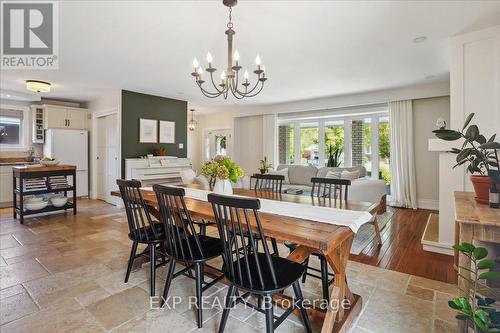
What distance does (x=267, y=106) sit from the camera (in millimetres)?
7164

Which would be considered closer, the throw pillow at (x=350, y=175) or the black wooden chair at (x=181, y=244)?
the black wooden chair at (x=181, y=244)

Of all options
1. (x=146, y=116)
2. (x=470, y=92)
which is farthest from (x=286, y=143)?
(x=470, y=92)

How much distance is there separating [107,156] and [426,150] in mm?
6941

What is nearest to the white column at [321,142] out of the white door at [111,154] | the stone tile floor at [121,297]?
the stone tile floor at [121,297]

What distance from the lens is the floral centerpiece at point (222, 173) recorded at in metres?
2.38

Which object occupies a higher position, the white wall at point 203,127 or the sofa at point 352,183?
the white wall at point 203,127

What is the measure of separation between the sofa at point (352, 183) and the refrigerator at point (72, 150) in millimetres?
4783

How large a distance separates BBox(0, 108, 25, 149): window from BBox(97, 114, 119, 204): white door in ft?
5.63

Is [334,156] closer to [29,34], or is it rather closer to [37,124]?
[29,34]

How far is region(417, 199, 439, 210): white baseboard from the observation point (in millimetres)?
5147

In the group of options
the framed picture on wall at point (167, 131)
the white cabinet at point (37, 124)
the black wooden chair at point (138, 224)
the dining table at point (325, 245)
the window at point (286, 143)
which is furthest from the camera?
the window at point (286, 143)

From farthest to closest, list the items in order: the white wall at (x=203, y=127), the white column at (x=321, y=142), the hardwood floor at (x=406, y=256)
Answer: the white wall at (x=203, y=127) → the white column at (x=321, y=142) → the hardwood floor at (x=406, y=256)

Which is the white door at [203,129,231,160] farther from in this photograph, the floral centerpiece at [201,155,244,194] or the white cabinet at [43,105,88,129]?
the floral centerpiece at [201,155,244,194]

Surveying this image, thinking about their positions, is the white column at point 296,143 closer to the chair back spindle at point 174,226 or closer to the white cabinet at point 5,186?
the chair back spindle at point 174,226
